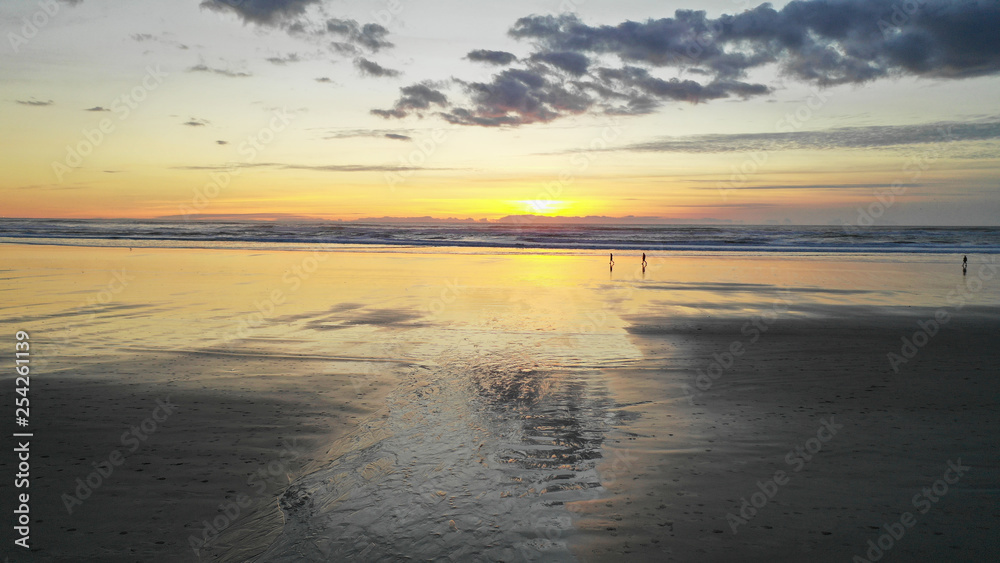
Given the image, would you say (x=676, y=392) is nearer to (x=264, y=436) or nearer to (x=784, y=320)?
(x=264, y=436)

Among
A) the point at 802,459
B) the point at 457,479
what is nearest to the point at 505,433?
the point at 457,479

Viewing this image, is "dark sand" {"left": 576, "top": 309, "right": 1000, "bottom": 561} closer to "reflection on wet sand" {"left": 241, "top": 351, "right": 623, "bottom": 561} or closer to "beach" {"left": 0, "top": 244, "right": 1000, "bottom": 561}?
"beach" {"left": 0, "top": 244, "right": 1000, "bottom": 561}

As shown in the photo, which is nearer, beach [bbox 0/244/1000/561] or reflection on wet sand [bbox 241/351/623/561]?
reflection on wet sand [bbox 241/351/623/561]

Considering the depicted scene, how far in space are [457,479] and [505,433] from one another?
4.45 feet

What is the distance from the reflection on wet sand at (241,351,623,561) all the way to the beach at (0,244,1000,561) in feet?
0.10

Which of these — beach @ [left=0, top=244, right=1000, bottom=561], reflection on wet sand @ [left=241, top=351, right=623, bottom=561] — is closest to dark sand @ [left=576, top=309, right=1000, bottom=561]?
beach @ [left=0, top=244, right=1000, bottom=561]

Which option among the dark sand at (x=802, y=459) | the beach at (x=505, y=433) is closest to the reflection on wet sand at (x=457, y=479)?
the beach at (x=505, y=433)

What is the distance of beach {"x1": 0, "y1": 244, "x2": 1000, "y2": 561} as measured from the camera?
14.8ft

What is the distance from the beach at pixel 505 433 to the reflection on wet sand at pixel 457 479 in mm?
29

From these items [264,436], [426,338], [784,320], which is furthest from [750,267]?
[264,436]

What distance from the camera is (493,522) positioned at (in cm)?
462

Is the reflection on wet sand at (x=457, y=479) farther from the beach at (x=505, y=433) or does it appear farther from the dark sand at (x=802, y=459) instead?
the dark sand at (x=802, y=459)

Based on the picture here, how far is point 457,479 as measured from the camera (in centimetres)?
540

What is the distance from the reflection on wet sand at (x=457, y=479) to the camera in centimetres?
433
